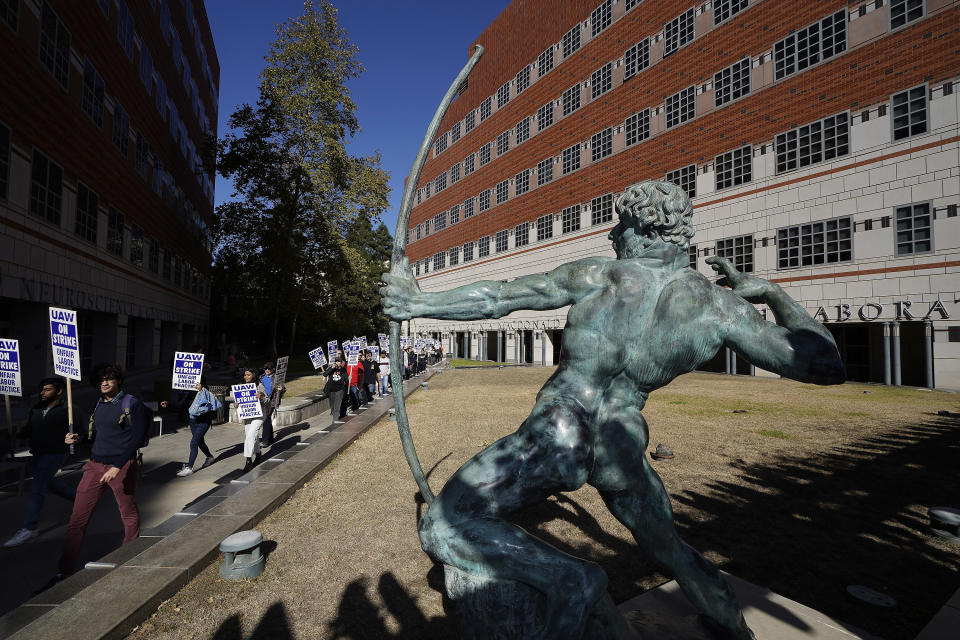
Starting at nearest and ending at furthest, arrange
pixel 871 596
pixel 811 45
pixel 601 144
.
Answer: pixel 871 596 < pixel 811 45 < pixel 601 144

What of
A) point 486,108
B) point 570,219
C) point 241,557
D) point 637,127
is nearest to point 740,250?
point 637,127

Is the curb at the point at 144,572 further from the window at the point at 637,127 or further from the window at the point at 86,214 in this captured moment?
the window at the point at 637,127

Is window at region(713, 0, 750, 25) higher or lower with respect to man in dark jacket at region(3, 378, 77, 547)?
higher

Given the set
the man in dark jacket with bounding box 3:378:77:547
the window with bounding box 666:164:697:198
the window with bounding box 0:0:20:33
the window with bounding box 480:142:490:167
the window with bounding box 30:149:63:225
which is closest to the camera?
the man in dark jacket with bounding box 3:378:77:547

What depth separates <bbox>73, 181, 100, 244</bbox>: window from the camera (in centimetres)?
1530

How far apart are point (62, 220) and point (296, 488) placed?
43.9 ft

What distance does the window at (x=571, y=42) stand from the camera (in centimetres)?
3184

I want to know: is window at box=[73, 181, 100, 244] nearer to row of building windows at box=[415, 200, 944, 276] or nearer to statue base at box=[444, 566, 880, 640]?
statue base at box=[444, 566, 880, 640]

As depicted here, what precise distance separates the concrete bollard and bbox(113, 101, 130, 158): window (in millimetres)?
20155

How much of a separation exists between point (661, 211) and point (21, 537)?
22.7 feet

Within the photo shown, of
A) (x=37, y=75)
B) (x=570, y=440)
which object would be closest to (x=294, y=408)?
(x=37, y=75)

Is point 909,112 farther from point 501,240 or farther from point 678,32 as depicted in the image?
point 501,240

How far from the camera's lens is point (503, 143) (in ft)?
126

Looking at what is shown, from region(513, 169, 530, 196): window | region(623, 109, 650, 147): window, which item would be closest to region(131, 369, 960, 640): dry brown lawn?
region(623, 109, 650, 147): window
